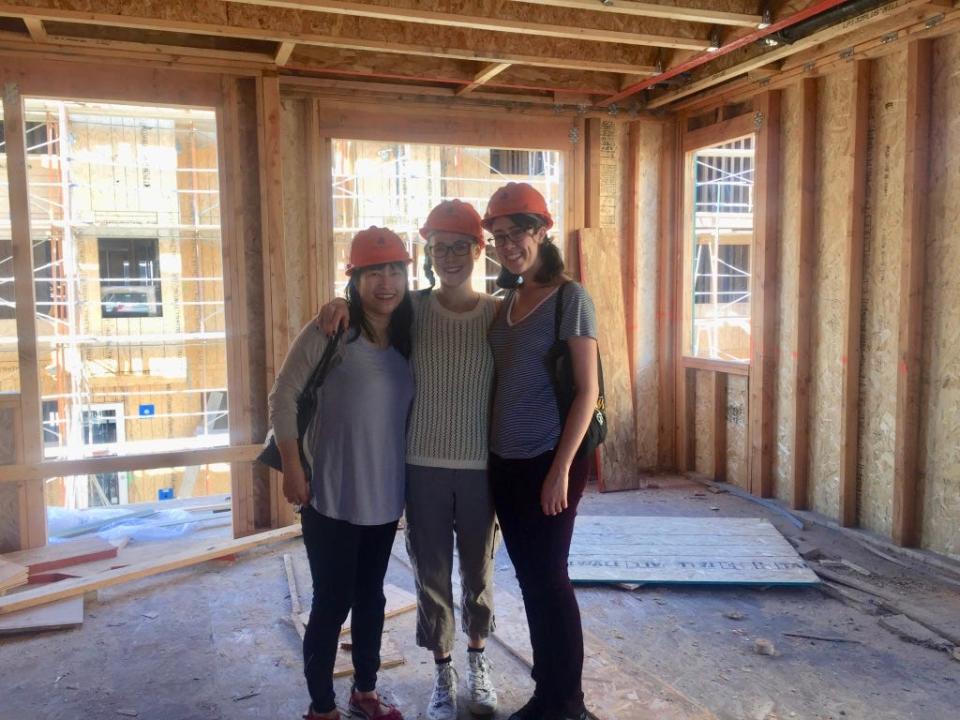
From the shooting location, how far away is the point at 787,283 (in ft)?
16.6

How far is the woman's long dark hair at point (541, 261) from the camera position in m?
2.17

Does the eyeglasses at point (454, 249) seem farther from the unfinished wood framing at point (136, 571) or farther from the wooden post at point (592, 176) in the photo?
the wooden post at point (592, 176)

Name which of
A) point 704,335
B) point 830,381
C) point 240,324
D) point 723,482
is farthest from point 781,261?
point 704,335

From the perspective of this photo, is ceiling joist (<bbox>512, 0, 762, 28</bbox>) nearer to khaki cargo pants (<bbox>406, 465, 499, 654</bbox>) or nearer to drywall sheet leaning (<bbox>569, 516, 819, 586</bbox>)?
khaki cargo pants (<bbox>406, 465, 499, 654</bbox>)

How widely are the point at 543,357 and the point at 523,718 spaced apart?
113 cm

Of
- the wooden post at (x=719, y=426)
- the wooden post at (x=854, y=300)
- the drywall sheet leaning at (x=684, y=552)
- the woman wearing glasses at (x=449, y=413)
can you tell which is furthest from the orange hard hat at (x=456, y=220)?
the wooden post at (x=719, y=426)

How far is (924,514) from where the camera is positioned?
414 cm

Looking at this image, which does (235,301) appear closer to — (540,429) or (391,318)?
(391,318)

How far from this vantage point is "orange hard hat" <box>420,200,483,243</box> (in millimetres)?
2215

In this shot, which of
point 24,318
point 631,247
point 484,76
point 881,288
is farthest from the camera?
point 631,247

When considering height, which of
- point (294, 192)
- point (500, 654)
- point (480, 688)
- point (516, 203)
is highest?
point (294, 192)

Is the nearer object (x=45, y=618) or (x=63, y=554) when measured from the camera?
(x=45, y=618)

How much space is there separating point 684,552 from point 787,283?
2.05 metres

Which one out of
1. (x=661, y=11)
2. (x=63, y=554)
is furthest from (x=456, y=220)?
(x=63, y=554)
